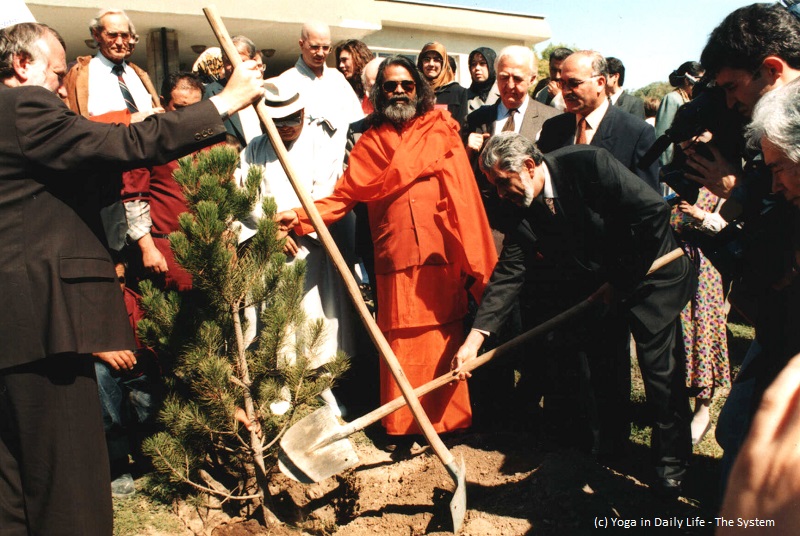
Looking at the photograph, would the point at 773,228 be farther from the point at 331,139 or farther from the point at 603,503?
the point at 331,139

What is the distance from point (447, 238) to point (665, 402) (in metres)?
1.49

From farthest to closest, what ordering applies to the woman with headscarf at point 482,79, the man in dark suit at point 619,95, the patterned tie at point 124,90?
the woman with headscarf at point 482,79 < the man in dark suit at point 619,95 < the patterned tie at point 124,90

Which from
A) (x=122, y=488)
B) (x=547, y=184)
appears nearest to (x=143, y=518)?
(x=122, y=488)

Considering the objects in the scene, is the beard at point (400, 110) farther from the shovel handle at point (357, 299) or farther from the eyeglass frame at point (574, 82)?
the shovel handle at point (357, 299)

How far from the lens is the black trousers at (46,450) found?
98.5 inches

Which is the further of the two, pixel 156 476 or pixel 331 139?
pixel 331 139

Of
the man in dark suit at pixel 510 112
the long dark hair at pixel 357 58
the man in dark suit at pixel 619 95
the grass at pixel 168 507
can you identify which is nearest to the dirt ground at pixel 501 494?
the grass at pixel 168 507

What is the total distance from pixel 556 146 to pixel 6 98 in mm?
2945

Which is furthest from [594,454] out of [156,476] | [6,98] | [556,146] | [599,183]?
[6,98]

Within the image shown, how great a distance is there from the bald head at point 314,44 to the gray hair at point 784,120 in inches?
157

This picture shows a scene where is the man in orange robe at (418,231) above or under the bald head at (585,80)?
under

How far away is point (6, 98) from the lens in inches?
93.2

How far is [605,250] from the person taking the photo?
3361 millimetres

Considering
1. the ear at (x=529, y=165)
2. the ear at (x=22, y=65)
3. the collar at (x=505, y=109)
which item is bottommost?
the ear at (x=529, y=165)
